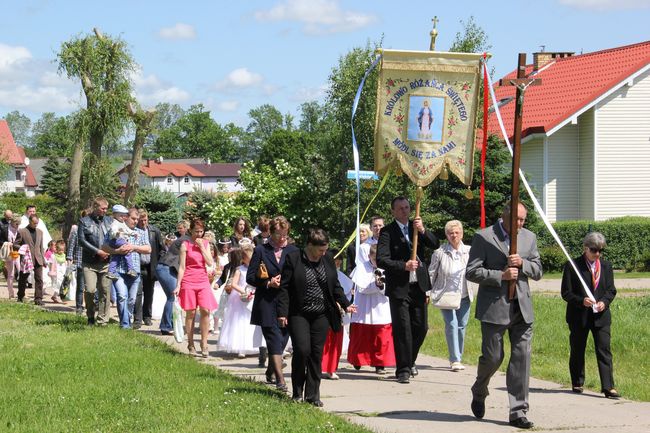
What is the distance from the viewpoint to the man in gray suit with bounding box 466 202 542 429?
9.23 meters

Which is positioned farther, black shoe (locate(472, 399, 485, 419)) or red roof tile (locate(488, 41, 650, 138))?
red roof tile (locate(488, 41, 650, 138))

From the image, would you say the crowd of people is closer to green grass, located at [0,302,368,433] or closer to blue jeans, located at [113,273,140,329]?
blue jeans, located at [113,273,140,329]

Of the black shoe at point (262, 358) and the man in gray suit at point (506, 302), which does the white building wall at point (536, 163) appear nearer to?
the black shoe at point (262, 358)

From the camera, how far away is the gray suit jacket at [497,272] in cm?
930

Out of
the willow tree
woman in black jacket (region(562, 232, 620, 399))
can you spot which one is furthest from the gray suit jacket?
the willow tree

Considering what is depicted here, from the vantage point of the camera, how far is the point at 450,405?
10.5 metres

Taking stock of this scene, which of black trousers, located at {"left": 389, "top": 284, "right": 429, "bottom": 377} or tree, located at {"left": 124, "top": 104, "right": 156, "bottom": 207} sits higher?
tree, located at {"left": 124, "top": 104, "right": 156, "bottom": 207}

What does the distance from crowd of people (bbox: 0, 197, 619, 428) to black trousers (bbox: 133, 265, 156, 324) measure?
3cm

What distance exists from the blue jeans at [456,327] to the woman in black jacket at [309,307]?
10.2ft

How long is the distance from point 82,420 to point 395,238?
449 cm

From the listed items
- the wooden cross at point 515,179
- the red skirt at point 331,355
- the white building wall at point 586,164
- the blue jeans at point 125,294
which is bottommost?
the red skirt at point 331,355

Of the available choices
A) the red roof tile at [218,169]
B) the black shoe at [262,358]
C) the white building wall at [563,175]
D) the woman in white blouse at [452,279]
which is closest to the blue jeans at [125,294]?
the black shoe at [262,358]

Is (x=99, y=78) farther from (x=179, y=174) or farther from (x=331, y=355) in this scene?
(x=179, y=174)

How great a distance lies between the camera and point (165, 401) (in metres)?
9.91
